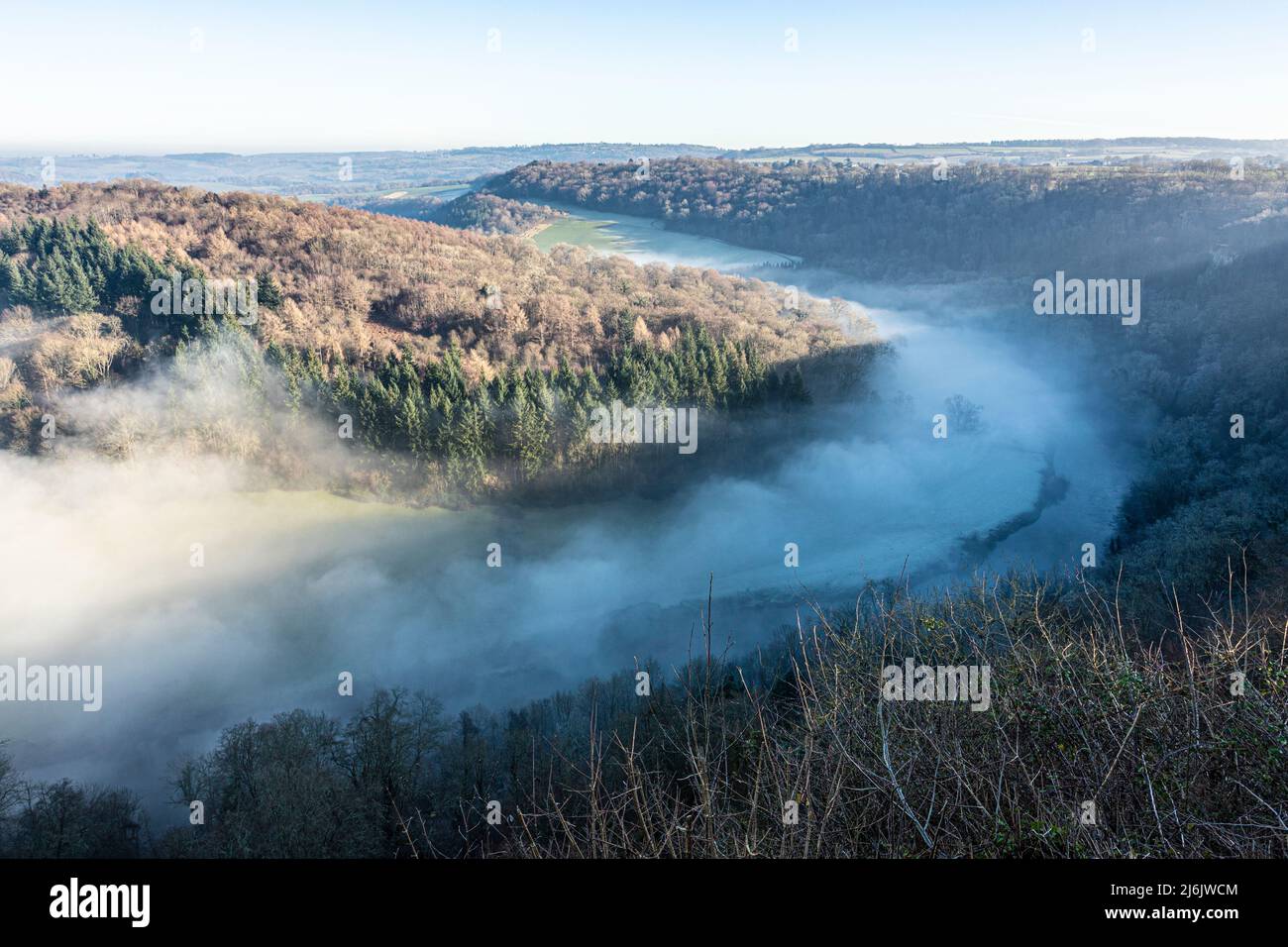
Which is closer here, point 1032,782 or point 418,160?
point 1032,782

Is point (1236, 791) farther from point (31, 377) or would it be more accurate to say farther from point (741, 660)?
point (31, 377)

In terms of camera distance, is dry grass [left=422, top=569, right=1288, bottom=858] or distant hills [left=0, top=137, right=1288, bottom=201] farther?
distant hills [left=0, top=137, right=1288, bottom=201]

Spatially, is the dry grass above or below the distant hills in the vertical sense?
below

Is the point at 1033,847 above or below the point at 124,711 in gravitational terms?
above

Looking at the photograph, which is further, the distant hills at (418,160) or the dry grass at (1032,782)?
the distant hills at (418,160)

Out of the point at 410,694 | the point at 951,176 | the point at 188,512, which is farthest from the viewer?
the point at 951,176

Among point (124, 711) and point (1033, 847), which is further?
point (124, 711)

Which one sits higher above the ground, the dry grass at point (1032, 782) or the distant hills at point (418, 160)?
the distant hills at point (418, 160)

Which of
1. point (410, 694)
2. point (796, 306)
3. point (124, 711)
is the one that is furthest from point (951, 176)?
point (124, 711)

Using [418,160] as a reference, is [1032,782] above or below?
below
